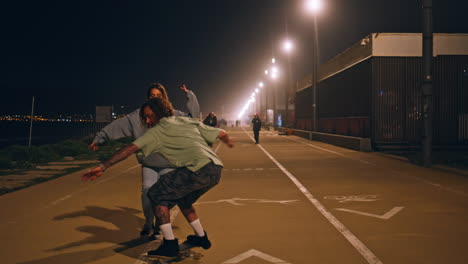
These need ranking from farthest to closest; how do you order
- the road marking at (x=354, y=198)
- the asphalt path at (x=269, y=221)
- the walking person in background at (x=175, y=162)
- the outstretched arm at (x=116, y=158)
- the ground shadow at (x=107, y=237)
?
the road marking at (x=354, y=198) → the asphalt path at (x=269, y=221) → the ground shadow at (x=107, y=237) → the walking person in background at (x=175, y=162) → the outstretched arm at (x=116, y=158)

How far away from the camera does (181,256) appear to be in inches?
229

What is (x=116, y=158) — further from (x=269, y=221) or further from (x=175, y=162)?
(x=269, y=221)

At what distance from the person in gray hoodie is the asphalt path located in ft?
1.32

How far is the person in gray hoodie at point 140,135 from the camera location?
6070mm

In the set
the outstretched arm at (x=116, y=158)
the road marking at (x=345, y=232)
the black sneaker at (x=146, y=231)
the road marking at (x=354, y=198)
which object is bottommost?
the road marking at (x=345, y=232)

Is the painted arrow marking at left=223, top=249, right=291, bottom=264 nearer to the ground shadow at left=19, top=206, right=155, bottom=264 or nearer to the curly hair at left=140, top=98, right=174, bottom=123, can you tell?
the ground shadow at left=19, top=206, right=155, bottom=264

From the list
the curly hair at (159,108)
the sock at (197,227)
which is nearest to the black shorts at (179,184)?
the sock at (197,227)

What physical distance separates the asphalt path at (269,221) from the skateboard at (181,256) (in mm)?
93

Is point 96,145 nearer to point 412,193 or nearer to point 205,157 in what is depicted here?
point 205,157

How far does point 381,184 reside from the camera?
12352 mm

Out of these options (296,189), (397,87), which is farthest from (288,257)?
(397,87)

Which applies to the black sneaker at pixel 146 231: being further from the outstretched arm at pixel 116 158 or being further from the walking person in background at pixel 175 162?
the outstretched arm at pixel 116 158

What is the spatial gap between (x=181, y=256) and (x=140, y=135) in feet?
5.52

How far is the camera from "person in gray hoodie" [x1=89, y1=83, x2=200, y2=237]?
6.07 m
